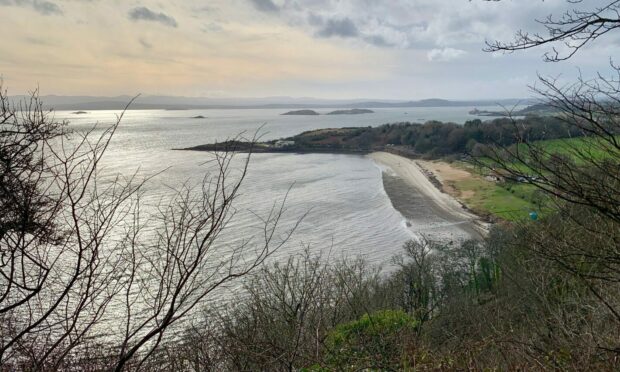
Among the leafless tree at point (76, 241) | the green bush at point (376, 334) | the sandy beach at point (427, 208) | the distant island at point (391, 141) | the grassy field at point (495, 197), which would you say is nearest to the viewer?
the leafless tree at point (76, 241)

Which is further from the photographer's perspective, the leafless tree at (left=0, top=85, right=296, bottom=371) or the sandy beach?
the sandy beach

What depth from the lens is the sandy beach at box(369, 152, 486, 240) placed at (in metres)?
30.5

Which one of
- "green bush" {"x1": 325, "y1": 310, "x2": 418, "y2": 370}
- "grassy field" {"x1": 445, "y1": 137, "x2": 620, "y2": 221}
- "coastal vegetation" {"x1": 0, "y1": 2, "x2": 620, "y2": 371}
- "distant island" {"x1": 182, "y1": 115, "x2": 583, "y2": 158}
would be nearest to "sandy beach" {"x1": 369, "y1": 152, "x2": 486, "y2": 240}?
"grassy field" {"x1": 445, "y1": 137, "x2": 620, "y2": 221}

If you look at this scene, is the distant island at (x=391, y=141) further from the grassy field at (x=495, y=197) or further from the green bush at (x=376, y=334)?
the green bush at (x=376, y=334)

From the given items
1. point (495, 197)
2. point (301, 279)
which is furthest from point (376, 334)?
point (495, 197)

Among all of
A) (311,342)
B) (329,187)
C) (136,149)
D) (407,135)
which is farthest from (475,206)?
(136,149)

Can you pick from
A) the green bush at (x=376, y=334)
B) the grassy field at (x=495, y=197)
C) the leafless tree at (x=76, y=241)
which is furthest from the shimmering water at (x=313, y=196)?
the grassy field at (x=495, y=197)

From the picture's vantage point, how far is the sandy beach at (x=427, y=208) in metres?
30.5

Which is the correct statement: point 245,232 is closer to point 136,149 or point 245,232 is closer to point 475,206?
point 475,206

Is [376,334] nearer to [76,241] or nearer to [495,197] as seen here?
[76,241]

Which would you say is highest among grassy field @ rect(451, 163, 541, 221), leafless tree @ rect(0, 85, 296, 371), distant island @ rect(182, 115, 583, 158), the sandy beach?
leafless tree @ rect(0, 85, 296, 371)

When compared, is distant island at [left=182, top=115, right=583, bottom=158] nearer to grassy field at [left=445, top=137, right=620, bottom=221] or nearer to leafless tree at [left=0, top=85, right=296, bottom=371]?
grassy field at [left=445, top=137, right=620, bottom=221]

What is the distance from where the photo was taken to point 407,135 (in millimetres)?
85500

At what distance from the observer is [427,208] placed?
37.6m
